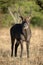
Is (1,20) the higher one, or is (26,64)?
(26,64)

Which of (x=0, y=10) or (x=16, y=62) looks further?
(x=0, y=10)

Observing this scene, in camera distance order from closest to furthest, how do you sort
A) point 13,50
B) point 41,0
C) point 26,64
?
point 26,64, point 13,50, point 41,0

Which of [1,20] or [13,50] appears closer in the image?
[13,50]

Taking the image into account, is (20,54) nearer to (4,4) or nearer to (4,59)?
(4,59)

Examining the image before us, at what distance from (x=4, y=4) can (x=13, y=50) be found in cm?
1590

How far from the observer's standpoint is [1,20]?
28609 mm

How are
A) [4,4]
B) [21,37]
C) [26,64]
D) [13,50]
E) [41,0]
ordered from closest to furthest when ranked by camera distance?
[26,64] → [21,37] → [13,50] → [4,4] → [41,0]

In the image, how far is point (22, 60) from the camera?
10711mm

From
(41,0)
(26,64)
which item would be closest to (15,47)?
(26,64)

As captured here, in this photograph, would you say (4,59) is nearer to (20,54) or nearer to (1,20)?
(20,54)

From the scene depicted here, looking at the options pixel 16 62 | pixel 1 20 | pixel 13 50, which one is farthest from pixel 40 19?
pixel 16 62

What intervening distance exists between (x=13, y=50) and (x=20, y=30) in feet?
3.52

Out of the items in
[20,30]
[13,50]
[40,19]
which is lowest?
[40,19]

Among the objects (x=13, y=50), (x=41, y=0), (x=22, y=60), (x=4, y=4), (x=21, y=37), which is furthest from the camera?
(x=41, y=0)
